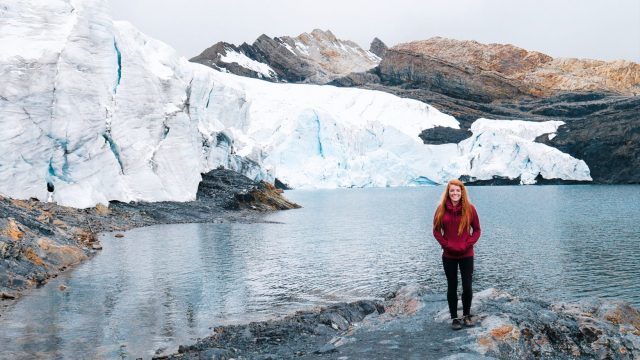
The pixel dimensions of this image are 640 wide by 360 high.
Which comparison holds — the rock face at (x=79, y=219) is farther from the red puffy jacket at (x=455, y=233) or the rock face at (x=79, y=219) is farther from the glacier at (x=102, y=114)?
the red puffy jacket at (x=455, y=233)

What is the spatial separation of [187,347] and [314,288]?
268 inches

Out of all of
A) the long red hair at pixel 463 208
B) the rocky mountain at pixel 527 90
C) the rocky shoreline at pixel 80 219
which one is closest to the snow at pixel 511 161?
the rocky mountain at pixel 527 90

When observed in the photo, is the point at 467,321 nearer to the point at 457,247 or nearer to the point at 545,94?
the point at 457,247

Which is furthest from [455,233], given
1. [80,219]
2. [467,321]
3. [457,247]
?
[80,219]

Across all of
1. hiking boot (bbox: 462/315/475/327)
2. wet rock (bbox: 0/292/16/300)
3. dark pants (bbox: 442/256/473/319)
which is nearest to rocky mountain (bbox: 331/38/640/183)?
hiking boot (bbox: 462/315/475/327)

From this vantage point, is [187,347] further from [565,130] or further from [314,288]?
[565,130]

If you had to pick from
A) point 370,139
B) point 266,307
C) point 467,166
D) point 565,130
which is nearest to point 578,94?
point 565,130

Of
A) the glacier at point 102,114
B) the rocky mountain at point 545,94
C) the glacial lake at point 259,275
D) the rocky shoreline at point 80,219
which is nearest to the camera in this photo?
the glacial lake at point 259,275

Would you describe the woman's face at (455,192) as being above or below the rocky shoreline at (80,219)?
above

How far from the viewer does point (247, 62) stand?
15912 cm

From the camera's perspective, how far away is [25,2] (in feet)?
108

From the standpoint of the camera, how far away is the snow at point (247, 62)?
15411 cm

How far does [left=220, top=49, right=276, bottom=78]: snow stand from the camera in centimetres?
15411

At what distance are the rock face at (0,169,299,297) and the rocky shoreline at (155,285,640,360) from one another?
7.91 m
